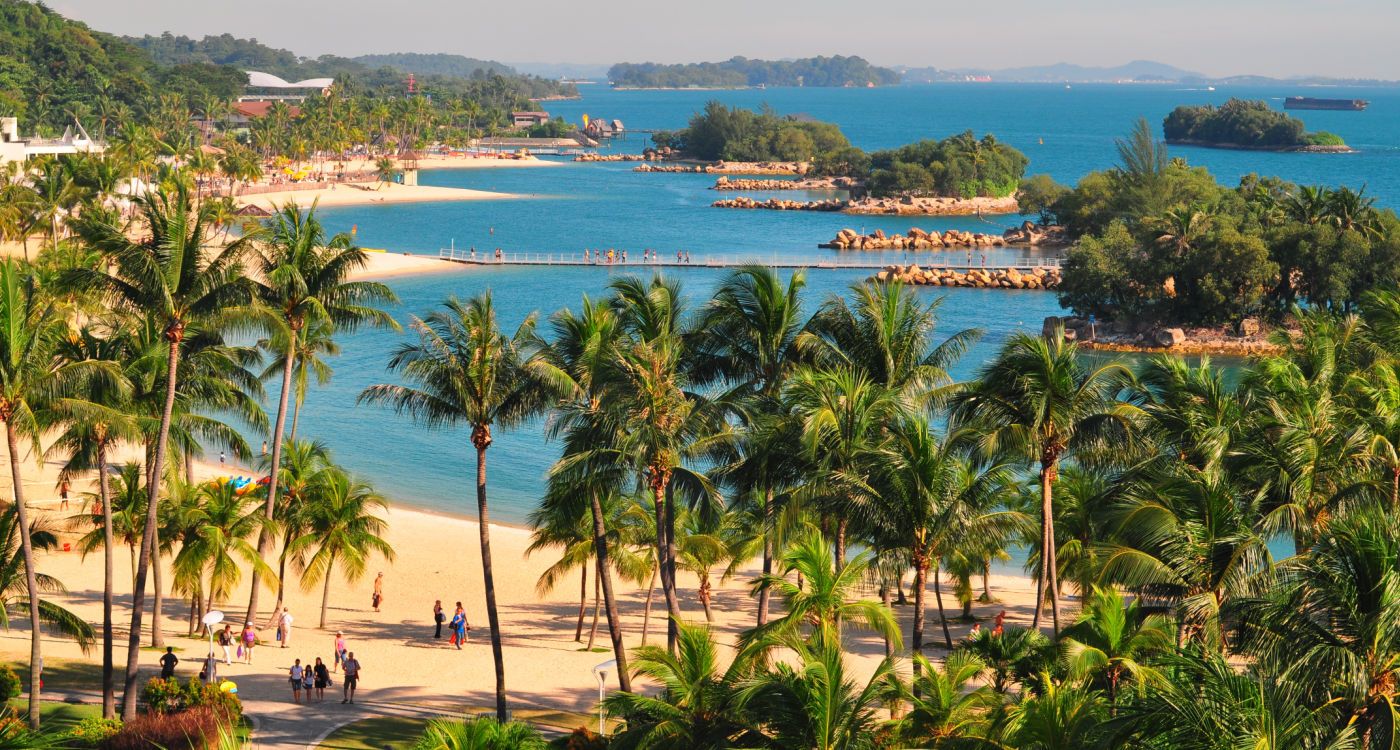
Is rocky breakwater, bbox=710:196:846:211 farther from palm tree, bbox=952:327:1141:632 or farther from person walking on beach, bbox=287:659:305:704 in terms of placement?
person walking on beach, bbox=287:659:305:704

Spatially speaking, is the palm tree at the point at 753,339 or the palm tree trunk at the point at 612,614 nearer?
the palm tree trunk at the point at 612,614

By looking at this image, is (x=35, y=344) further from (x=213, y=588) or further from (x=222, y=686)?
(x=213, y=588)

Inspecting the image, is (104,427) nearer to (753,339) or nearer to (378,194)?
(753,339)

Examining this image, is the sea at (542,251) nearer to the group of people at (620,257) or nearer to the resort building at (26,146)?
the group of people at (620,257)

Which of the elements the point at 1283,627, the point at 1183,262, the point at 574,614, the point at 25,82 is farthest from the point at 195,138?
the point at 1283,627

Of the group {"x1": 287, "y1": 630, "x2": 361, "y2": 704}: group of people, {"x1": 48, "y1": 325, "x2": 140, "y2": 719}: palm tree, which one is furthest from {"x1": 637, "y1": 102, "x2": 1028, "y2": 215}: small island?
{"x1": 287, "y1": 630, "x2": 361, "y2": 704}: group of people

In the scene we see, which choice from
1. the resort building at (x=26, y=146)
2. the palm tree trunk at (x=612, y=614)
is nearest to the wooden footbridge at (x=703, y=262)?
the resort building at (x=26, y=146)
